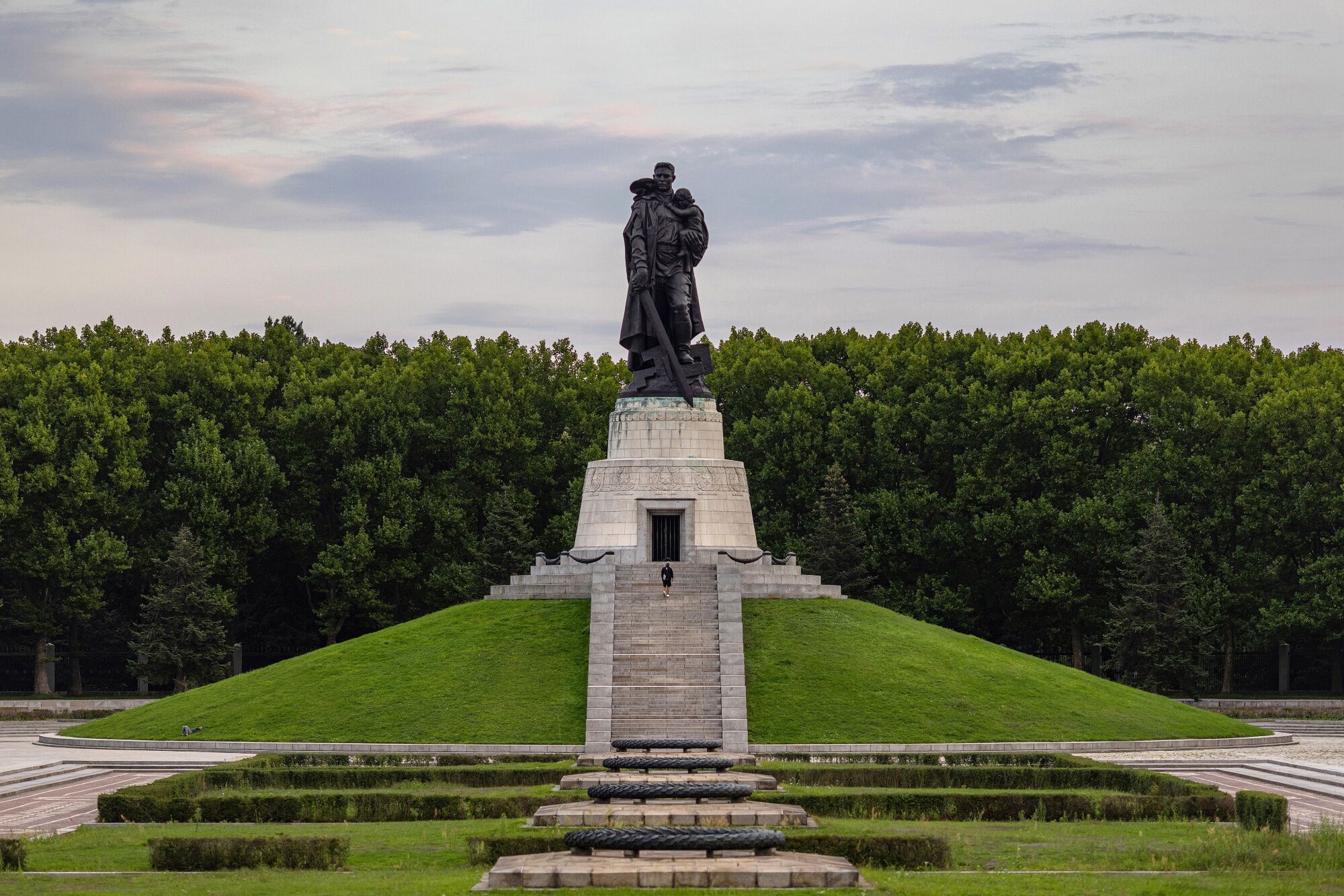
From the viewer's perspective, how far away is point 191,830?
25766 millimetres

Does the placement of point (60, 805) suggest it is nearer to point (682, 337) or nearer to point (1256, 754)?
point (682, 337)

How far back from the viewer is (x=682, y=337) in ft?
170

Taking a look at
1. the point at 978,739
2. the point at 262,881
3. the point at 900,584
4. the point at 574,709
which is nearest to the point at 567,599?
the point at 574,709

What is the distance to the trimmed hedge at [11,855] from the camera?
21.8 m

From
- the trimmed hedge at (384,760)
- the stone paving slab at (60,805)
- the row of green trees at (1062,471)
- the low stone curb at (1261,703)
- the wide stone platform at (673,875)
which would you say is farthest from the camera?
the row of green trees at (1062,471)

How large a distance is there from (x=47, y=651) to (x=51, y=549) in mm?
3622

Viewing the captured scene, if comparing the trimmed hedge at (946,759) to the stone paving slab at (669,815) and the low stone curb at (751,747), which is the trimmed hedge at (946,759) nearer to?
the low stone curb at (751,747)

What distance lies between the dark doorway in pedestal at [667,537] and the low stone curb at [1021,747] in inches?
425

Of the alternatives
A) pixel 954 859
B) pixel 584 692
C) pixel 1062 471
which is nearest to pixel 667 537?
pixel 584 692

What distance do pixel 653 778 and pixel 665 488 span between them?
21904 mm

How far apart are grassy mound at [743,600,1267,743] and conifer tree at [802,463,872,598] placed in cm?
1519

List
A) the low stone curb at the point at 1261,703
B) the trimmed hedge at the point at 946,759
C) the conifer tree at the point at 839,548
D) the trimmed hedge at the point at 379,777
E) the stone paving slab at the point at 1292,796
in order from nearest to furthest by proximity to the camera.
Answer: the stone paving slab at the point at 1292,796, the trimmed hedge at the point at 379,777, the trimmed hedge at the point at 946,759, the low stone curb at the point at 1261,703, the conifer tree at the point at 839,548

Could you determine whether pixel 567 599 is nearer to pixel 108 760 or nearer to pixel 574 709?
pixel 574 709

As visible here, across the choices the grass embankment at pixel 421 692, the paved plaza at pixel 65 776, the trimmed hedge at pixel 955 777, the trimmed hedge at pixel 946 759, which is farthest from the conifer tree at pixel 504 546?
the trimmed hedge at pixel 955 777
